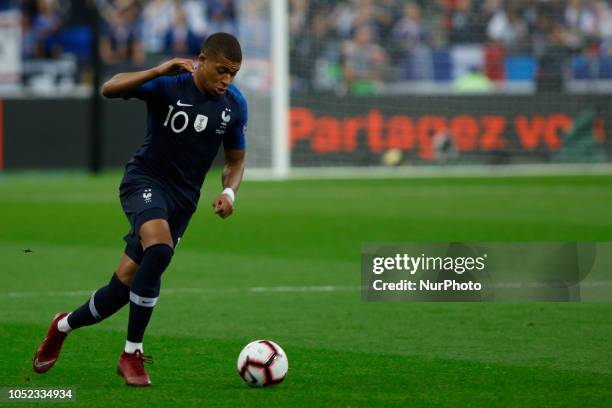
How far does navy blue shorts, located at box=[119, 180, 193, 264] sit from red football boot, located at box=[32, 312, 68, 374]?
59cm

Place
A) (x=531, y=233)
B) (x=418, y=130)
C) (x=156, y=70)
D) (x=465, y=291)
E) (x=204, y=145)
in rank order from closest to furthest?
(x=156, y=70), (x=204, y=145), (x=465, y=291), (x=531, y=233), (x=418, y=130)

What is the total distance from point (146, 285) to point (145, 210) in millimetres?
382

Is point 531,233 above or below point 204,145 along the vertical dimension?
below

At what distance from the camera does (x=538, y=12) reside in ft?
79.0

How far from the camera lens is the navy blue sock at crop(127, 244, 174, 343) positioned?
604 cm

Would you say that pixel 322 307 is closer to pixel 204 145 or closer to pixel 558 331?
pixel 558 331

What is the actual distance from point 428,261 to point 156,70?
153 inches

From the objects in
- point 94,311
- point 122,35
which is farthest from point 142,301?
point 122,35

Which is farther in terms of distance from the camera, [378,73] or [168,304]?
[378,73]

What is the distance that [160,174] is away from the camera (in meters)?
6.46

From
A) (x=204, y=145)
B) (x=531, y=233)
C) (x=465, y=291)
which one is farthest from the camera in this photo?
(x=531, y=233)

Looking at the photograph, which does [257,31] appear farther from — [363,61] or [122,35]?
[122,35]

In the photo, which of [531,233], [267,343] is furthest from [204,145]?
[531,233]

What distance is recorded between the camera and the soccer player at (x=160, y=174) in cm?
614
